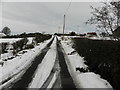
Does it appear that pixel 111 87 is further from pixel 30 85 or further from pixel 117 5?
pixel 117 5

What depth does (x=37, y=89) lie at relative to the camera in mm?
5891

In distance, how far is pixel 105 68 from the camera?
683cm

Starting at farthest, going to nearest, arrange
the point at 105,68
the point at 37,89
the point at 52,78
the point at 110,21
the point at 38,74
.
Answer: the point at 110,21
the point at 38,74
the point at 52,78
the point at 105,68
the point at 37,89

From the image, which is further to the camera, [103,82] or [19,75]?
[19,75]

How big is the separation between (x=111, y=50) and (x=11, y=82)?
14.7 ft

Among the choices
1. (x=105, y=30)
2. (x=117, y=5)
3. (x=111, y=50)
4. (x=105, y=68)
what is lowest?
(x=105, y=68)

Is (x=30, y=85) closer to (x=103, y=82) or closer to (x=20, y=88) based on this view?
(x=20, y=88)

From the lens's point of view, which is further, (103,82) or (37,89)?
(103,82)

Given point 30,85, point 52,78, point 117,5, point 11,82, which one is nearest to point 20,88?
point 30,85

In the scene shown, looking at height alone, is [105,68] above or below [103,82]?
above

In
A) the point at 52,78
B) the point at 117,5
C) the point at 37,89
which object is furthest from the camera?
the point at 117,5

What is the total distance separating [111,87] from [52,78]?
8.60 feet

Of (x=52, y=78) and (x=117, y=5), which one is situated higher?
(x=117, y=5)

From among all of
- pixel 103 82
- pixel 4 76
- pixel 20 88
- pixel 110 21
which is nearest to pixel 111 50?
pixel 103 82
